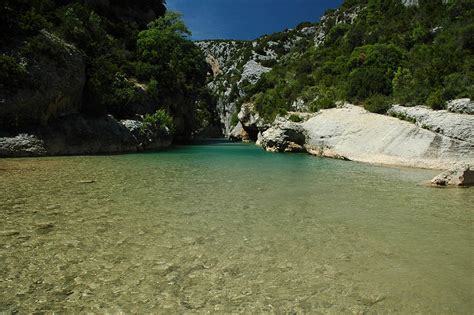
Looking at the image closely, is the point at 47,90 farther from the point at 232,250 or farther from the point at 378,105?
the point at 378,105

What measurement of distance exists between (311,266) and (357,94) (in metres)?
28.2

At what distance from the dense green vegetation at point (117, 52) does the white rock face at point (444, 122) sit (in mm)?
24544

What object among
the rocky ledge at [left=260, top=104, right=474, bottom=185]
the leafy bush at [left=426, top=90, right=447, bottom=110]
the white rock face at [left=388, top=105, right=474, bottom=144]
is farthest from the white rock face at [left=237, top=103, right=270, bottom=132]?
the leafy bush at [left=426, top=90, right=447, bottom=110]

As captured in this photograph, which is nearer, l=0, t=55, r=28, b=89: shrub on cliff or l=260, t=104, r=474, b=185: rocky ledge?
l=260, t=104, r=474, b=185: rocky ledge

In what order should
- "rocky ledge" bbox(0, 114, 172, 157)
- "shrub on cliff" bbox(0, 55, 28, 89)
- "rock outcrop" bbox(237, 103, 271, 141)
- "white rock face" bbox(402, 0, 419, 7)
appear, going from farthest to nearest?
1. "rock outcrop" bbox(237, 103, 271, 141)
2. "white rock face" bbox(402, 0, 419, 7)
3. "rocky ledge" bbox(0, 114, 172, 157)
4. "shrub on cliff" bbox(0, 55, 28, 89)

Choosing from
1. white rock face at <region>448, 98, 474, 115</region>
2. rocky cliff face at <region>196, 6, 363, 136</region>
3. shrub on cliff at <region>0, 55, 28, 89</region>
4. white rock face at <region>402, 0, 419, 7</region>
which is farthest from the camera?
rocky cliff face at <region>196, 6, 363, 136</region>

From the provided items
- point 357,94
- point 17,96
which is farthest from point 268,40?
point 17,96

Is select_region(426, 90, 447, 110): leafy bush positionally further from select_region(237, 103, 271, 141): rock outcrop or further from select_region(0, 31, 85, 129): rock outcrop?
select_region(237, 103, 271, 141): rock outcrop

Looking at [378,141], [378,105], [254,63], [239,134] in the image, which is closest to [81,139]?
[378,141]

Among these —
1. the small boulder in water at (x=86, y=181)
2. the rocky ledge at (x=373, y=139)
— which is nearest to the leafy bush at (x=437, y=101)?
the rocky ledge at (x=373, y=139)

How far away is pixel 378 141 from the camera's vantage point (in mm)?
22000

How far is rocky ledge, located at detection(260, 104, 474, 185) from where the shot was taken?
18203 mm

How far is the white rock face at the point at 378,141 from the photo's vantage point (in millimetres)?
18297

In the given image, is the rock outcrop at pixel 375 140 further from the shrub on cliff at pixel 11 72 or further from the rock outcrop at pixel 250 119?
the shrub on cliff at pixel 11 72
